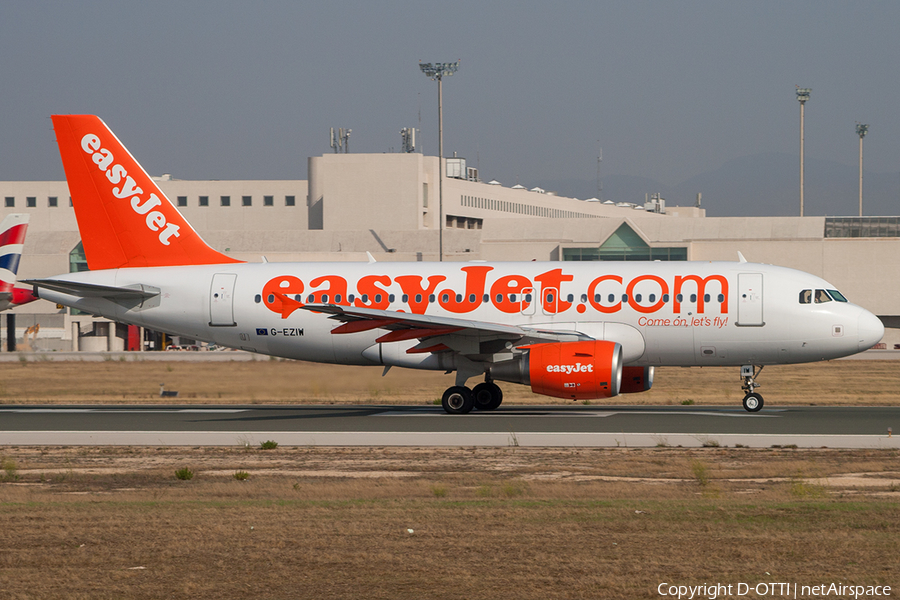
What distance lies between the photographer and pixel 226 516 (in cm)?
1235

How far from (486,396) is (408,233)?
67.4 meters

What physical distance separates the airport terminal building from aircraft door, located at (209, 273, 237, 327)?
47799 mm

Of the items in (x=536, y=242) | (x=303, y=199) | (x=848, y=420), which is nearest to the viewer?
(x=848, y=420)

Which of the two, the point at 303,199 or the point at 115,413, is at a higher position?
the point at 303,199

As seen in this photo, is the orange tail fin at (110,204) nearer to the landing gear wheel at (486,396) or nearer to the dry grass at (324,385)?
the dry grass at (324,385)

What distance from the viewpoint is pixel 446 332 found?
26.6m

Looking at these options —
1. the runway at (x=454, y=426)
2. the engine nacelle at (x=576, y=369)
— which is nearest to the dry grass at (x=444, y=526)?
the runway at (x=454, y=426)

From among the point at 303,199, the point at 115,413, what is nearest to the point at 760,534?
the point at 115,413

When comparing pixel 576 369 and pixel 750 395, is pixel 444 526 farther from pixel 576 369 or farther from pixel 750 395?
pixel 750 395

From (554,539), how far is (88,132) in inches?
968

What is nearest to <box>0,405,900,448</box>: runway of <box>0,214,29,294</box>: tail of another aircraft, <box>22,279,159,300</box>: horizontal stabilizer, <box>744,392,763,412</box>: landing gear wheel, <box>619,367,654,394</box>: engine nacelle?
<box>744,392,763,412</box>: landing gear wheel

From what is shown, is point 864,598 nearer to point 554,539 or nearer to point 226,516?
point 554,539

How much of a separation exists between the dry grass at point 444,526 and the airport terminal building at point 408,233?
60732 millimetres
